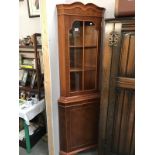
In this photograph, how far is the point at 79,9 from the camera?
5.72ft

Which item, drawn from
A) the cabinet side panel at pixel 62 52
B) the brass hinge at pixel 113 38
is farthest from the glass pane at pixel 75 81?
the brass hinge at pixel 113 38

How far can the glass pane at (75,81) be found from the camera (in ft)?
6.35

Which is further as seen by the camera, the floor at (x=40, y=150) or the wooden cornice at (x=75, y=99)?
the floor at (x=40, y=150)

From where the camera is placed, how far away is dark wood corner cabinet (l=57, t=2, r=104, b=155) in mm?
1764

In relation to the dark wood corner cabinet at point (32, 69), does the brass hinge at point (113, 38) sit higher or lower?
higher

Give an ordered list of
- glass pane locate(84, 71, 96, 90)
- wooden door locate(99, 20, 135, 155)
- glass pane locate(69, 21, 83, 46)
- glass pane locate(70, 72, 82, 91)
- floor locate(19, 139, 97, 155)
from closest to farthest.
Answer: wooden door locate(99, 20, 135, 155), glass pane locate(69, 21, 83, 46), glass pane locate(70, 72, 82, 91), glass pane locate(84, 71, 96, 90), floor locate(19, 139, 97, 155)

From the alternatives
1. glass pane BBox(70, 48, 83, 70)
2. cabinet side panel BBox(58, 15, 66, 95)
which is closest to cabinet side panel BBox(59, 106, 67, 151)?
cabinet side panel BBox(58, 15, 66, 95)

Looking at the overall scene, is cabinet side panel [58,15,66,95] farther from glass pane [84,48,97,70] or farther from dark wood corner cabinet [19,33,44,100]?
dark wood corner cabinet [19,33,44,100]

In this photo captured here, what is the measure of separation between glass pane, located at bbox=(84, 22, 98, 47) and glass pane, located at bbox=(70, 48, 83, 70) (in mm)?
109

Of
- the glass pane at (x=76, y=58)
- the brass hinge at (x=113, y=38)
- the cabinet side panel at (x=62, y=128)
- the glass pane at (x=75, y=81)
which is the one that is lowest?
the cabinet side panel at (x=62, y=128)

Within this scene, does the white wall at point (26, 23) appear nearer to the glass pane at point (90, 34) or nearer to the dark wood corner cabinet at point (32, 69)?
the dark wood corner cabinet at point (32, 69)

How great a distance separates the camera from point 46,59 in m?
1.82
